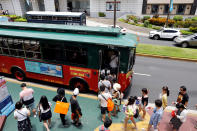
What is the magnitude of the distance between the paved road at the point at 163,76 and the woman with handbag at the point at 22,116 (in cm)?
533

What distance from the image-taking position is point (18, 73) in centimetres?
868

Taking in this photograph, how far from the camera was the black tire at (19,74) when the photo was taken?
27.7 feet

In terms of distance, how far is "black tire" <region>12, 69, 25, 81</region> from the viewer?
8445 millimetres

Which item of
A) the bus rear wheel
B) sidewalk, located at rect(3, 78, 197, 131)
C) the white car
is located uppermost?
the white car

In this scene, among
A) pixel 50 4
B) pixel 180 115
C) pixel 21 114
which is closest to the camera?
pixel 21 114

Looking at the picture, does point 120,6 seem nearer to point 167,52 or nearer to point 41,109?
point 167,52

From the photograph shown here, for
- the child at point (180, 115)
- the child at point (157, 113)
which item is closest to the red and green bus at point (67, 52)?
the child at point (157, 113)

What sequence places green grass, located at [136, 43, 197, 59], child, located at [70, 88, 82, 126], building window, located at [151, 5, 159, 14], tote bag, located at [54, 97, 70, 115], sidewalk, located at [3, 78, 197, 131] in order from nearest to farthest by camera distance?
1. child, located at [70, 88, 82, 126]
2. tote bag, located at [54, 97, 70, 115]
3. sidewalk, located at [3, 78, 197, 131]
4. green grass, located at [136, 43, 197, 59]
5. building window, located at [151, 5, 159, 14]

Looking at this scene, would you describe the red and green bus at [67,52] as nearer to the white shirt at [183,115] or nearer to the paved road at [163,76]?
the paved road at [163,76]

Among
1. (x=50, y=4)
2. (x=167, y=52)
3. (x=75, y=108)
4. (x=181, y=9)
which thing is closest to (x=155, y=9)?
(x=181, y=9)

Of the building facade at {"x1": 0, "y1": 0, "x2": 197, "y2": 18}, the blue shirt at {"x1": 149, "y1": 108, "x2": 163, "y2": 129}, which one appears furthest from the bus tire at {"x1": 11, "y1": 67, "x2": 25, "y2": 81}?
the building facade at {"x1": 0, "y1": 0, "x2": 197, "y2": 18}

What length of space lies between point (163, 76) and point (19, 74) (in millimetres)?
9458

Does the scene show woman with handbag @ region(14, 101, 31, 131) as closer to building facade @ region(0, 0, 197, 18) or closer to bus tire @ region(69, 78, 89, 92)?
bus tire @ region(69, 78, 89, 92)

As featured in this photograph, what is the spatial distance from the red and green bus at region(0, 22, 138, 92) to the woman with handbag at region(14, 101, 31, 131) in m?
3.01
